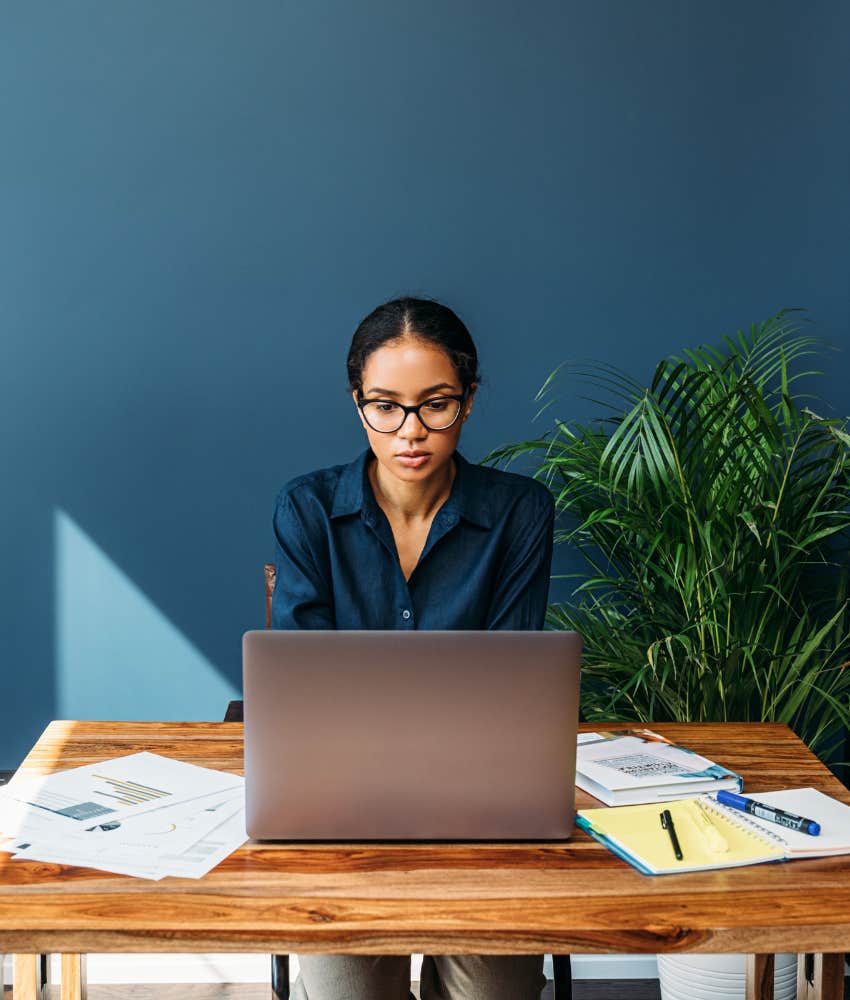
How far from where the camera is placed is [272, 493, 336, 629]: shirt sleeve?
187 cm

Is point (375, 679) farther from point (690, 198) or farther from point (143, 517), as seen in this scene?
point (690, 198)

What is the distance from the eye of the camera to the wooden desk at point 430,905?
1084 mm

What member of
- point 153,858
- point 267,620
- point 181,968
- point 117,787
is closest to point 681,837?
point 153,858

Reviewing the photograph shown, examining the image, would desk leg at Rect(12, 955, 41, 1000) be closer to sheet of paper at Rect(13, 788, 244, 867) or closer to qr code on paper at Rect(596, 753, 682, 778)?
sheet of paper at Rect(13, 788, 244, 867)

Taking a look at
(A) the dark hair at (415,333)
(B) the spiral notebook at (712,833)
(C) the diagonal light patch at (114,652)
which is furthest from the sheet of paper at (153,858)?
(C) the diagonal light patch at (114,652)

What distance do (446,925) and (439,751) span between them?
0.21 meters

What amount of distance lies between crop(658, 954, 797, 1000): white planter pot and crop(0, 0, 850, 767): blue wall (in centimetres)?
136

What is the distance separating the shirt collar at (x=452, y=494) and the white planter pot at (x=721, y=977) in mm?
1122

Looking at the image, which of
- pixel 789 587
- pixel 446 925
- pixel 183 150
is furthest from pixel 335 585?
pixel 183 150

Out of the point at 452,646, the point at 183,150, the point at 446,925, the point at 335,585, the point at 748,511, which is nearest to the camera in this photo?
the point at 446,925

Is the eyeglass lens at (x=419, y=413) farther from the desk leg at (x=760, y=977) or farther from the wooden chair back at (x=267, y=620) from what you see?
the desk leg at (x=760, y=977)

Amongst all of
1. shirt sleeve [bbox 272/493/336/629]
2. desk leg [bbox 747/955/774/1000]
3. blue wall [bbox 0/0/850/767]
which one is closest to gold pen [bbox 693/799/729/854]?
desk leg [bbox 747/955/774/1000]

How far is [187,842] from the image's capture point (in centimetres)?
128

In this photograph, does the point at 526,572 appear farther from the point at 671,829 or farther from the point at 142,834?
the point at 142,834
